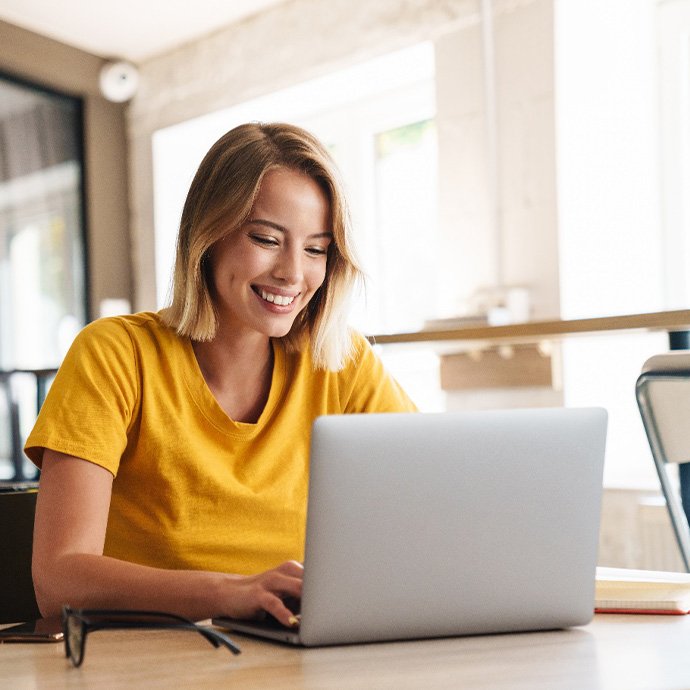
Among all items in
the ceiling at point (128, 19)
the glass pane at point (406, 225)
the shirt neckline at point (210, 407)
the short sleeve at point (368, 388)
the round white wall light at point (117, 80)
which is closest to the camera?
the shirt neckline at point (210, 407)

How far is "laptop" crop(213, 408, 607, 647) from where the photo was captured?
80 centimetres

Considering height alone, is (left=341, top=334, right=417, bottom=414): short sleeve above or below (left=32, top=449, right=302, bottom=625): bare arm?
above

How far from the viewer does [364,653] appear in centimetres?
79

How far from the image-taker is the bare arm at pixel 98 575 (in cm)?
88

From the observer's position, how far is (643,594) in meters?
0.98

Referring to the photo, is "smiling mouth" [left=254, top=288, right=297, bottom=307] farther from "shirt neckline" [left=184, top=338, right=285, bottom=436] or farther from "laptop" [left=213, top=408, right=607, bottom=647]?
"laptop" [left=213, top=408, right=607, bottom=647]

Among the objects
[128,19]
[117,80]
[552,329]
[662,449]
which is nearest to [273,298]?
[552,329]

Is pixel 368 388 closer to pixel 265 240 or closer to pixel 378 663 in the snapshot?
pixel 265 240

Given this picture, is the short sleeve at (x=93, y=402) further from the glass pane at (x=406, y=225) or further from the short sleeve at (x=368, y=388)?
the glass pane at (x=406, y=225)

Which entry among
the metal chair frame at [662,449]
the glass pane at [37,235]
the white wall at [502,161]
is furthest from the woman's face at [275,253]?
the glass pane at [37,235]

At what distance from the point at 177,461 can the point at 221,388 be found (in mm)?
149

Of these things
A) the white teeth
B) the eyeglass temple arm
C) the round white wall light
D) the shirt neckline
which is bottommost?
the eyeglass temple arm

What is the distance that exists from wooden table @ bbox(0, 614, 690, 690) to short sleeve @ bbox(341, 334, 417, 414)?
0.64 m

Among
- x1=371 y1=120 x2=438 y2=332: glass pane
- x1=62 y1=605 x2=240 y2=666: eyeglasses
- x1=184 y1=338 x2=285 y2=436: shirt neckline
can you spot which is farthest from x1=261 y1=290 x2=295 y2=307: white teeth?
x1=371 y1=120 x2=438 y2=332: glass pane
